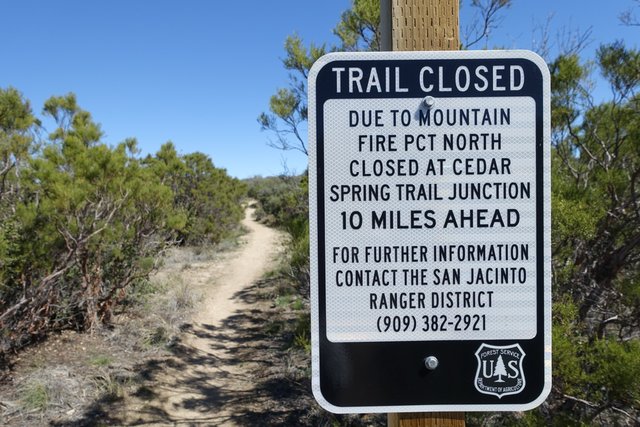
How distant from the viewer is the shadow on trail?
521 centimetres

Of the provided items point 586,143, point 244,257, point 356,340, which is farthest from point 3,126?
point 244,257

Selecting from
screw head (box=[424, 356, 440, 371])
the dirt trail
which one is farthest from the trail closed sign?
the dirt trail

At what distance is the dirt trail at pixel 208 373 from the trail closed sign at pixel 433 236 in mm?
4640

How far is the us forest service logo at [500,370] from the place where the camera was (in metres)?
1.21

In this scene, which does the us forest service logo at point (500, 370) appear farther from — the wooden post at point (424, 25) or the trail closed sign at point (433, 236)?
the wooden post at point (424, 25)

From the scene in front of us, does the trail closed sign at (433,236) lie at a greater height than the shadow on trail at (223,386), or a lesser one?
greater

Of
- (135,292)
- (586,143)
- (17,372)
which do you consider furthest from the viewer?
(135,292)

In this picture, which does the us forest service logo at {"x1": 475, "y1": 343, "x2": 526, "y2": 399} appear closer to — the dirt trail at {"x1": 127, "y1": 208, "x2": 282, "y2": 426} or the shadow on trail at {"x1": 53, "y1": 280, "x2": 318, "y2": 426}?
the shadow on trail at {"x1": 53, "y1": 280, "x2": 318, "y2": 426}

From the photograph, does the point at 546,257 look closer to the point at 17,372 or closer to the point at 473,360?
the point at 473,360

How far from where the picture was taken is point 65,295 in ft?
24.0

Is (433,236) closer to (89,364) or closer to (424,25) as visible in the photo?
(424,25)

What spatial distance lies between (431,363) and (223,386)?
18.8 ft

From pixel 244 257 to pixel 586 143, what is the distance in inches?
536

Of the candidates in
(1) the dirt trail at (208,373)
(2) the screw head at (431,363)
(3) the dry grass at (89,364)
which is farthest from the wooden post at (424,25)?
(3) the dry grass at (89,364)
